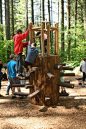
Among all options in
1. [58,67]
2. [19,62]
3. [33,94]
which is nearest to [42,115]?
[33,94]

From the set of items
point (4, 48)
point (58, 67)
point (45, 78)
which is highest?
point (4, 48)

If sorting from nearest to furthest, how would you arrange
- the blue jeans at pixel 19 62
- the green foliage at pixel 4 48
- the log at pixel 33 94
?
the log at pixel 33 94 → the blue jeans at pixel 19 62 → the green foliage at pixel 4 48

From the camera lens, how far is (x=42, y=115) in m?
4.74

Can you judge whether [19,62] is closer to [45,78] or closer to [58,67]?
[45,78]

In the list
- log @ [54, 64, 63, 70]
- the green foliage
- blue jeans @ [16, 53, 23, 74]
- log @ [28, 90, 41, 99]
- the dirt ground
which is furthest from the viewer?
the green foliage

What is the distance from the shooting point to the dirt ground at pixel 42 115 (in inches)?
161

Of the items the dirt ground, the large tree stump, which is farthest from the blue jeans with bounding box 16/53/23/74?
the dirt ground

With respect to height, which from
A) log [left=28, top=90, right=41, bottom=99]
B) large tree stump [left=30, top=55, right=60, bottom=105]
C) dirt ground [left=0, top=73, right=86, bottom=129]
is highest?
large tree stump [left=30, top=55, right=60, bottom=105]

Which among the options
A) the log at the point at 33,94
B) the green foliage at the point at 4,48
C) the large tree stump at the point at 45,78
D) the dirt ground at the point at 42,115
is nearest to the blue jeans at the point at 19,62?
the large tree stump at the point at 45,78

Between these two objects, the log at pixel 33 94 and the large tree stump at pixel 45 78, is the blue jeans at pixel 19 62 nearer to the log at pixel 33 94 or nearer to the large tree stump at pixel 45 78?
the large tree stump at pixel 45 78

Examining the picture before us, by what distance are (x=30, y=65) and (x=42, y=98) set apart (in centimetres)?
123

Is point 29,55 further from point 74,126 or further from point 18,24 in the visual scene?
point 18,24

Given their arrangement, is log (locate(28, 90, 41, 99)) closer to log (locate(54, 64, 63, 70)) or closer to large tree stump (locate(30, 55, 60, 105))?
large tree stump (locate(30, 55, 60, 105))

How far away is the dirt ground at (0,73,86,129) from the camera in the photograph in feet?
13.4
